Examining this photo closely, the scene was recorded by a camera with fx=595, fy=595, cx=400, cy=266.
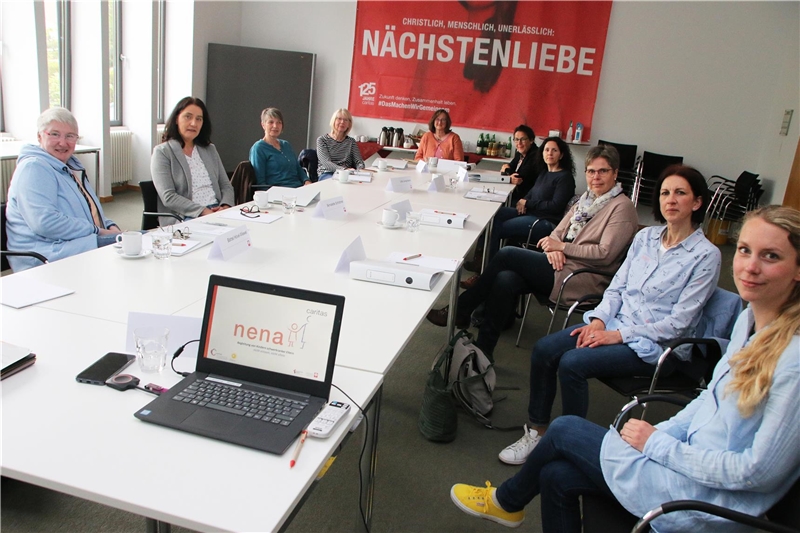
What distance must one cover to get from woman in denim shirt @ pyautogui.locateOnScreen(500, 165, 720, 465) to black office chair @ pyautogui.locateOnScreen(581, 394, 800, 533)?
77cm

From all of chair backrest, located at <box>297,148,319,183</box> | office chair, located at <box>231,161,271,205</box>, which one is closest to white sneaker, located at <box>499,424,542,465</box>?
office chair, located at <box>231,161,271,205</box>

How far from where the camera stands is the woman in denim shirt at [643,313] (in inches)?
85.4

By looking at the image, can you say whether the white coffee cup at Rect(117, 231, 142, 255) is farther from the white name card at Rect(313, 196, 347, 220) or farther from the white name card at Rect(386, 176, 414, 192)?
the white name card at Rect(386, 176, 414, 192)

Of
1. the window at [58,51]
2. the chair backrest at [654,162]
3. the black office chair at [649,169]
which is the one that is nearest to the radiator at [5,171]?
the window at [58,51]

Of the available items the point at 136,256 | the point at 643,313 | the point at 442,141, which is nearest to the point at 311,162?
the point at 442,141

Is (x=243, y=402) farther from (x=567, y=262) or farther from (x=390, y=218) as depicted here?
(x=567, y=262)

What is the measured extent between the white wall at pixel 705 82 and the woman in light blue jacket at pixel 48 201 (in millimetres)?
6206

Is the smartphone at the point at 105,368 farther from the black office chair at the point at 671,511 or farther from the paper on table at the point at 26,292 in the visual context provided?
the black office chair at the point at 671,511

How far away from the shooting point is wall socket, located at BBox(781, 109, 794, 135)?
21.5 ft

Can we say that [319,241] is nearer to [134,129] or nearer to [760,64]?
[134,129]

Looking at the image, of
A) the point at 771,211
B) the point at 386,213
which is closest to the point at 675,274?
the point at 771,211

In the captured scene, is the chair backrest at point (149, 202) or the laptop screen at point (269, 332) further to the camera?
the chair backrest at point (149, 202)

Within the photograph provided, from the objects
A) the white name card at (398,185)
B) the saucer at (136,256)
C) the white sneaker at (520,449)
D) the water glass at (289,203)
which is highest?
the white name card at (398,185)

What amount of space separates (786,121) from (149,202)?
21.8ft
